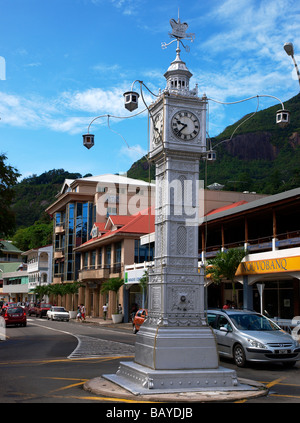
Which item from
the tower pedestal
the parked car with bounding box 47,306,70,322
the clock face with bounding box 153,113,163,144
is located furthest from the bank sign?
the parked car with bounding box 47,306,70,322

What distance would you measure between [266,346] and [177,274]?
4599 millimetres

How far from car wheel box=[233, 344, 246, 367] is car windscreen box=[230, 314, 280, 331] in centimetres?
69

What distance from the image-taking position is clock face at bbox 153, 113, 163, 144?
11.3 metres

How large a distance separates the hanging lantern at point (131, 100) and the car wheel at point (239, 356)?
24.2 feet

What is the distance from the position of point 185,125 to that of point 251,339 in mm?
6375

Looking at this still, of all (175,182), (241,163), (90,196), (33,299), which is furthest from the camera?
(241,163)

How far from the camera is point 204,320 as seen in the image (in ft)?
34.1

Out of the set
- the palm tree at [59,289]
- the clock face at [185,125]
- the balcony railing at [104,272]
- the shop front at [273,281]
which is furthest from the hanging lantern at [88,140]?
the palm tree at [59,289]

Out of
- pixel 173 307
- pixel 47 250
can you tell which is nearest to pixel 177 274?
pixel 173 307

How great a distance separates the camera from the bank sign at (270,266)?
25516 millimetres

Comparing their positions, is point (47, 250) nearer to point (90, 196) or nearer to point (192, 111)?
point (90, 196)

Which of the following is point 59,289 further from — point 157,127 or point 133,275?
point 157,127

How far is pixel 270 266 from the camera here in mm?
27594

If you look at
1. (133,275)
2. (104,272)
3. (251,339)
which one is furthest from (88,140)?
(104,272)
